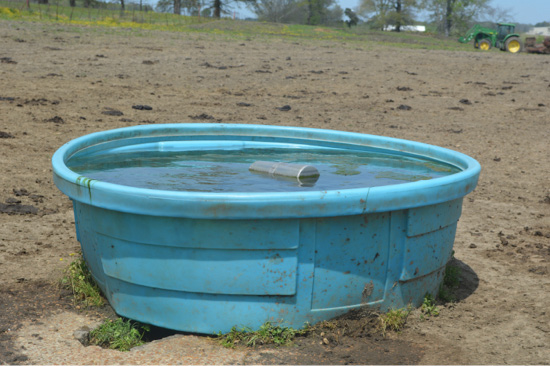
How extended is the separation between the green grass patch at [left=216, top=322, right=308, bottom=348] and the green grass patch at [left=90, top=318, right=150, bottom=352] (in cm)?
37

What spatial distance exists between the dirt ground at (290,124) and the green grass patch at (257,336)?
49 mm

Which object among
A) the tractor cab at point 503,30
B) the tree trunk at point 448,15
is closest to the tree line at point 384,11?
the tree trunk at point 448,15

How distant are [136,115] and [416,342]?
17.8 ft

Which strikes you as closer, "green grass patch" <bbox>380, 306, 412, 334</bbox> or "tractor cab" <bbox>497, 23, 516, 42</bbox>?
"green grass patch" <bbox>380, 306, 412, 334</bbox>

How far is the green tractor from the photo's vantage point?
77.5ft

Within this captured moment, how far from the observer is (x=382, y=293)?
279 centimetres

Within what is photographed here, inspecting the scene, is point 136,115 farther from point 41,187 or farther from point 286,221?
point 286,221

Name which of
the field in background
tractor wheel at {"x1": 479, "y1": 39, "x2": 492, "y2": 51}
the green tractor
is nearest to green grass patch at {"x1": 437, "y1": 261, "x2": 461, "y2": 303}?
the field in background

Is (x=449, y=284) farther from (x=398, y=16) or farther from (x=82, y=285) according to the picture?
(x=398, y=16)

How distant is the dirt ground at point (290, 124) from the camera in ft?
8.71

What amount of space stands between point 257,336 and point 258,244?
40cm

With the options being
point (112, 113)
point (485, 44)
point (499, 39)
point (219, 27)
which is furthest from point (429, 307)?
point (499, 39)

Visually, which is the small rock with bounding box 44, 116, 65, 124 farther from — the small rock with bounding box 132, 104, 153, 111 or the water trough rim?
the water trough rim

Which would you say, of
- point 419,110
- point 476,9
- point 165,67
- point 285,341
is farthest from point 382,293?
point 476,9
